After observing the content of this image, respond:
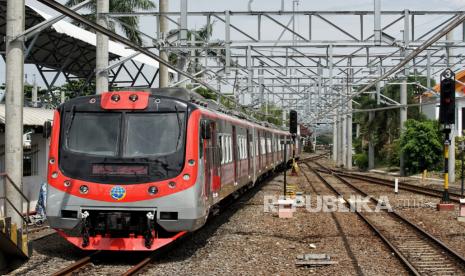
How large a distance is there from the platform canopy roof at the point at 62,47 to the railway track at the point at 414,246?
10.9 metres

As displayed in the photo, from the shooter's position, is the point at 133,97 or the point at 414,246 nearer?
the point at 133,97

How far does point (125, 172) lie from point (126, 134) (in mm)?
670

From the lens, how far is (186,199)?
1016cm

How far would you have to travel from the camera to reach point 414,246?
488 inches

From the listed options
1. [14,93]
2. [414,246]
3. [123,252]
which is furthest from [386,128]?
[14,93]

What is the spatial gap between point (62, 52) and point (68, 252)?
15.9 meters

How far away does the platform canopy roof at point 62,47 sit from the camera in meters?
19.9

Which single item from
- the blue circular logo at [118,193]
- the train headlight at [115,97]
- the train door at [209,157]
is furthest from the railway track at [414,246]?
the train headlight at [115,97]

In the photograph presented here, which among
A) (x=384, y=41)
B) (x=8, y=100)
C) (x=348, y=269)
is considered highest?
(x=384, y=41)

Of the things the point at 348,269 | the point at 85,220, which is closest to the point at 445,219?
the point at 348,269

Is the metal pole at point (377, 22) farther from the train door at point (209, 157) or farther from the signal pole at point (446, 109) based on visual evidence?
the train door at point (209, 157)

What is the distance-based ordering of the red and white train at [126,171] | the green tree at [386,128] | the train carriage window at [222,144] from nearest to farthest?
the red and white train at [126,171] → the train carriage window at [222,144] → the green tree at [386,128]

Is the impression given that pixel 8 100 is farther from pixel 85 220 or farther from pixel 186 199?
pixel 186 199

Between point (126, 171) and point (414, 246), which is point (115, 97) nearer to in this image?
point (126, 171)
